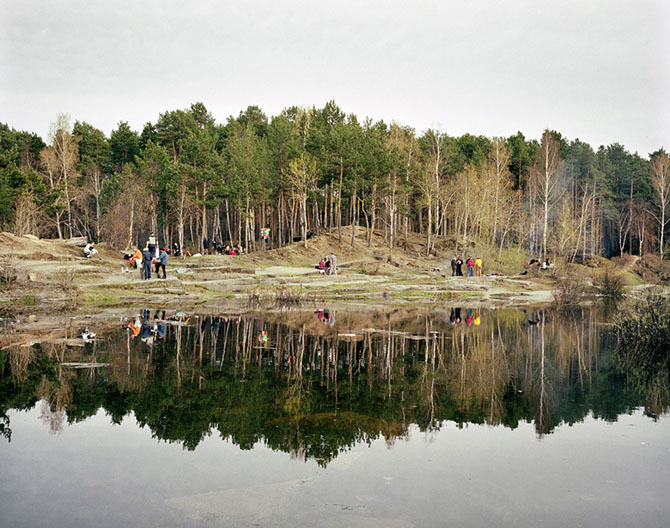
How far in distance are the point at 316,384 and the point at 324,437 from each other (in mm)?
4041

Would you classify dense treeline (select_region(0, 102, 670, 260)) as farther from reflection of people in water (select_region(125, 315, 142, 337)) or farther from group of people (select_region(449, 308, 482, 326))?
reflection of people in water (select_region(125, 315, 142, 337))

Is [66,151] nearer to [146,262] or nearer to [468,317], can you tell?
[146,262]

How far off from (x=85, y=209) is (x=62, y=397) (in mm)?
69531

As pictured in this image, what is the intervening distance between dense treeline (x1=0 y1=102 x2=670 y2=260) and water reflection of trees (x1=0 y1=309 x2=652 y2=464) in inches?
1538

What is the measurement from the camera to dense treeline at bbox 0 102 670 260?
209 feet

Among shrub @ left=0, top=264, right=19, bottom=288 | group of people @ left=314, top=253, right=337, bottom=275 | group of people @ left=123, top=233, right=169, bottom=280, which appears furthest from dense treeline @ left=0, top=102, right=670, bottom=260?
shrub @ left=0, top=264, right=19, bottom=288

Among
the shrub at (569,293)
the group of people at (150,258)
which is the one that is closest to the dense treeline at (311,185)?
the shrub at (569,293)

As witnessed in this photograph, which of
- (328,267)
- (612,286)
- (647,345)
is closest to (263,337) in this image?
(647,345)

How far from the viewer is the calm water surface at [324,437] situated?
290 inches

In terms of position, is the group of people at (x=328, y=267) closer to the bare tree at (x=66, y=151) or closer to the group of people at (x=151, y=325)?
the group of people at (x=151, y=325)

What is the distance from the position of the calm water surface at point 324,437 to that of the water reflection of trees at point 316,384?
69mm

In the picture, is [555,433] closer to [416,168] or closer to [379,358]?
[379,358]

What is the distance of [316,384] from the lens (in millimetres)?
14180

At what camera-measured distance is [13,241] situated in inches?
1663
